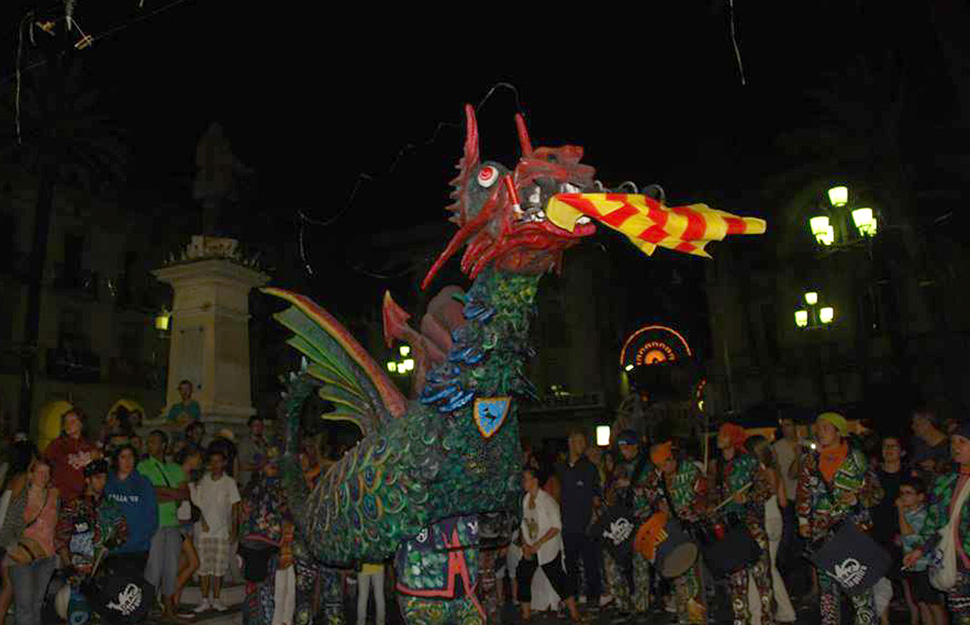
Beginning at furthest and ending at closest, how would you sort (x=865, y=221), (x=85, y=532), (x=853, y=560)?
(x=865, y=221)
(x=85, y=532)
(x=853, y=560)

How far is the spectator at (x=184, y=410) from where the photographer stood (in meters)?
9.42

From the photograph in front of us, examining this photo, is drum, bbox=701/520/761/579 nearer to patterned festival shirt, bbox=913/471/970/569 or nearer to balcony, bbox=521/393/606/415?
patterned festival shirt, bbox=913/471/970/569

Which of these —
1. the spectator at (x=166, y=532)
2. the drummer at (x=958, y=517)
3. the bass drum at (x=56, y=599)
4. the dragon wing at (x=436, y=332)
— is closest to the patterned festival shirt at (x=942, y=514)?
the drummer at (x=958, y=517)

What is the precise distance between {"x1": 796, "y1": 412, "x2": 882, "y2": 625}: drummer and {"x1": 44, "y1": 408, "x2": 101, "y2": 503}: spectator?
6.13m

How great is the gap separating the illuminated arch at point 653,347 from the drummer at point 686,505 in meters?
27.9

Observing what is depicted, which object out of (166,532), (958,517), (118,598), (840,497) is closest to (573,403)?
(166,532)

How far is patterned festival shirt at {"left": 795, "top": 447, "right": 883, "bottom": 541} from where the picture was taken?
5895mm

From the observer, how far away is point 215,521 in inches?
315

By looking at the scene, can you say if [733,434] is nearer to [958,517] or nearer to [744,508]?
[744,508]

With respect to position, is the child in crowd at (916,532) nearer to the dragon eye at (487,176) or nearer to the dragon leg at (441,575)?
the dragon leg at (441,575)

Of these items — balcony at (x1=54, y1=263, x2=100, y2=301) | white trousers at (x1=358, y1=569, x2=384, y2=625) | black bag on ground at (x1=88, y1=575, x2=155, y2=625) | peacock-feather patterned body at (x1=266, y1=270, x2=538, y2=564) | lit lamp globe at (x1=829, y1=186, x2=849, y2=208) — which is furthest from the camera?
balcony at (x1=54, y1=263, x2=100, y2=301)

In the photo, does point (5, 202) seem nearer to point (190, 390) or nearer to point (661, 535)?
point (190, 390)

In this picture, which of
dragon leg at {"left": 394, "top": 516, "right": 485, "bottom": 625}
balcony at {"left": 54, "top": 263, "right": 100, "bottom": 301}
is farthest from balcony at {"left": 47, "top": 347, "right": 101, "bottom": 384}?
dragon leg at {"left": 394, "top": 516, "right": 485, "bottom": 625}

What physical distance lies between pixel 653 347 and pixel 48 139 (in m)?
24.9
